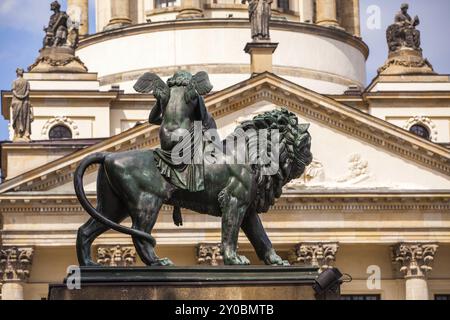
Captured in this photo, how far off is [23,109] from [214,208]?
126ft

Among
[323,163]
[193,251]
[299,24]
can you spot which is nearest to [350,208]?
[323,163]

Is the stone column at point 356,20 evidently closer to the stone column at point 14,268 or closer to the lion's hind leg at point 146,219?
the stone column at point 14,268

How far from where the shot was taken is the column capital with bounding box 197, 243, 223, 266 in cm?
5388

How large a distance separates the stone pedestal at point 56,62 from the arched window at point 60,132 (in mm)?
2236

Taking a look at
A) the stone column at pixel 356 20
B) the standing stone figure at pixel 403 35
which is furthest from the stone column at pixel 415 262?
the stone column at pixel 356 20

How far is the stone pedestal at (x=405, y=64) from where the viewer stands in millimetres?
64750

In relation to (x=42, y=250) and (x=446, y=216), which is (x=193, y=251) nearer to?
(x=42, y=250)

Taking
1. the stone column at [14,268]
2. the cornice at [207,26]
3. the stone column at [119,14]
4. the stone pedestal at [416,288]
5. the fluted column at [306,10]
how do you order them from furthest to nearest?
1. the fluted column at [306,10]
2. the stone column at [119,14]
3. the cornice at [207,26]
4. the stone pedestal at [416,288]
5. the stone column at [14,268]

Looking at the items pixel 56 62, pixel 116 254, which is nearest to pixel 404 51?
pixel 56 62

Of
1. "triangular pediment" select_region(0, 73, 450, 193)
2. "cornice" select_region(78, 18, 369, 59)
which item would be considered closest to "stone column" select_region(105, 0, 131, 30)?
"cornice" select_region(78, 18, 369, 59)

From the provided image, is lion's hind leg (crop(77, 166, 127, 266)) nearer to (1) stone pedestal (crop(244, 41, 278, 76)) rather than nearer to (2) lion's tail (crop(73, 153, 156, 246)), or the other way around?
(2) lion's tail (crop(73, 153, 156, 246))

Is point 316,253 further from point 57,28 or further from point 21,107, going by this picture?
point 57,28

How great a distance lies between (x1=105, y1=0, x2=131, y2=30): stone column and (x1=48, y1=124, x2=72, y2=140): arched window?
771 cm

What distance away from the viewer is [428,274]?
55906mm
